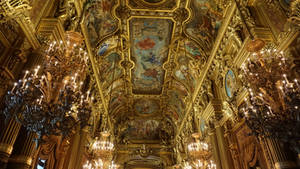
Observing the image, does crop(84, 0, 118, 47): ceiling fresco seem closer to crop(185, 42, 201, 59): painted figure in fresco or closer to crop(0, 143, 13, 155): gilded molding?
crop(185, 42, 201, 59): painted figure in fresco

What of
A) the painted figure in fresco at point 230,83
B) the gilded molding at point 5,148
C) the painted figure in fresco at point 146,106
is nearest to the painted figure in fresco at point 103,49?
the painted figure in fresco at point 230,83

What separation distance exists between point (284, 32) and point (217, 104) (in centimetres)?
462

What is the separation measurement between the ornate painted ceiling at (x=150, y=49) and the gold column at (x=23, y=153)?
5239 mm

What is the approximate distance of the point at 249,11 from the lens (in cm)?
677

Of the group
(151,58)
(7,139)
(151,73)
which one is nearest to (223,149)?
(151,58)

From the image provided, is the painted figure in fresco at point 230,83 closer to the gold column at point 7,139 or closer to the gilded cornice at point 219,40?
the gilded cornice at point 219,40

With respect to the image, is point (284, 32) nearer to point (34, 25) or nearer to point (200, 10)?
point (200, 10)

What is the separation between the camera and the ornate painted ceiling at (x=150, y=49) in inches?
369

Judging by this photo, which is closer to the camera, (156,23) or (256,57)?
(256,57)

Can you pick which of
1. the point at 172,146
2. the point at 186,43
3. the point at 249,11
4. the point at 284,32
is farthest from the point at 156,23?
the point at 172,146

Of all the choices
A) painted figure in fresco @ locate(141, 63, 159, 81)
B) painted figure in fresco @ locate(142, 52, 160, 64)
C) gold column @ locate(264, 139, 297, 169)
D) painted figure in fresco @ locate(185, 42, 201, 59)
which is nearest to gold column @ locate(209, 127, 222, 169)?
gold column @ locate(264, 139, 297, 169)

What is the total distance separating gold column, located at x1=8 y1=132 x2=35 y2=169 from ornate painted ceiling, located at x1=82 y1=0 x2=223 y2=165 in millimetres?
A: 5239

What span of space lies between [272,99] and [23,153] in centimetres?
555

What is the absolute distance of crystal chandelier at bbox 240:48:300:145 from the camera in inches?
138
